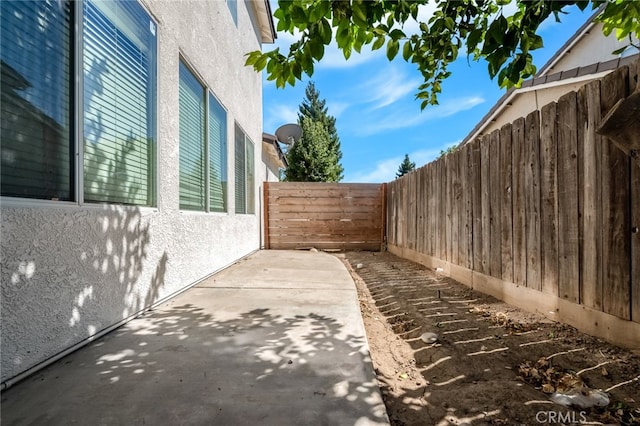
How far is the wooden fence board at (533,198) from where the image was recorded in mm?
2863

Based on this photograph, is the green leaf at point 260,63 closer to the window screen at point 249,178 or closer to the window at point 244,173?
the window at point 244,173

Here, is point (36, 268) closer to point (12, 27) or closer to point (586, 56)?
point (12, 27)

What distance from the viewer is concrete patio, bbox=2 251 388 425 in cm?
147

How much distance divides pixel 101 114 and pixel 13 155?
82 cm

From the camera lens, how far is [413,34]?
6.75 ft

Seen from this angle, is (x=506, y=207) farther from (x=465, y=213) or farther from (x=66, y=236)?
(x=66, y=236)

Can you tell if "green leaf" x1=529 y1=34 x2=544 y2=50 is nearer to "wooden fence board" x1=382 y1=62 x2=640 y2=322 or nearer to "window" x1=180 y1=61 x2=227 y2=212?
"wooden fence board" x1=382 y1=62 x2=640 y2=322

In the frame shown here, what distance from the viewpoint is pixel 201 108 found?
14.8ft

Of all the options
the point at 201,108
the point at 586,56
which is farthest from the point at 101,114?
the point at 586,56

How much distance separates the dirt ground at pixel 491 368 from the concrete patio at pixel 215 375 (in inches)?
10.2

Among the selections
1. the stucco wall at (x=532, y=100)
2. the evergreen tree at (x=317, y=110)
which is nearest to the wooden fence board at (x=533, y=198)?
the stucco wall at (x=532, y=100)

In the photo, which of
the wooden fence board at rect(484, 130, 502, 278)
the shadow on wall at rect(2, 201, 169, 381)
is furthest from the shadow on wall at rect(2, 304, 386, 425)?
the wooden fence board at rect(484, 130, 502, 278)

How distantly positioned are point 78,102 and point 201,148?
91.6 inches

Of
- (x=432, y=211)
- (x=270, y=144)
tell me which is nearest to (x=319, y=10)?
(x=432, y=211)
